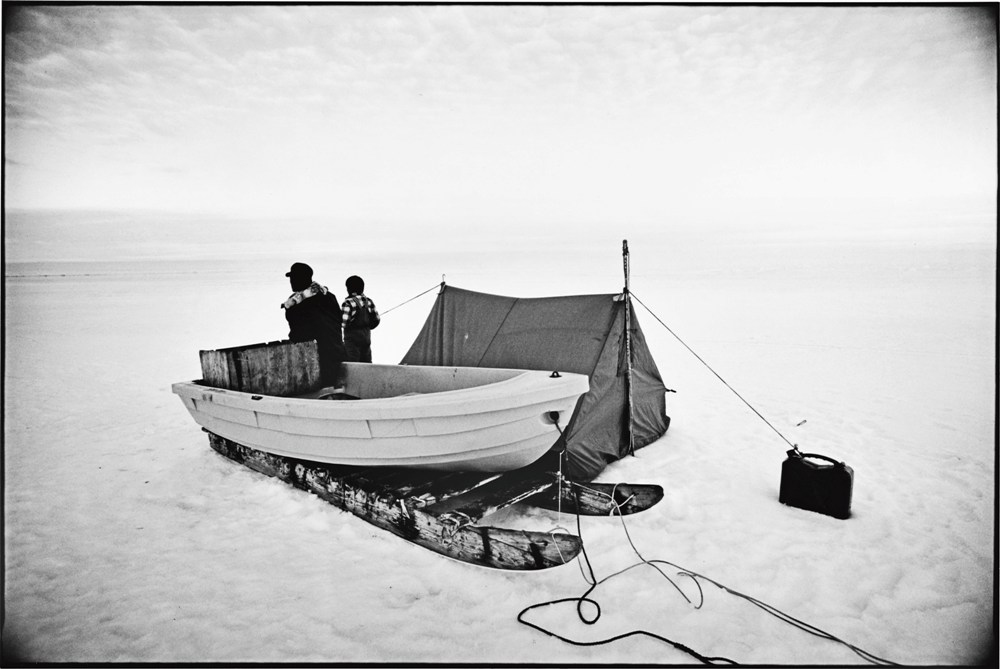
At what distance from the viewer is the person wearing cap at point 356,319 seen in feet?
20.8

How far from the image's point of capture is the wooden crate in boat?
480cm

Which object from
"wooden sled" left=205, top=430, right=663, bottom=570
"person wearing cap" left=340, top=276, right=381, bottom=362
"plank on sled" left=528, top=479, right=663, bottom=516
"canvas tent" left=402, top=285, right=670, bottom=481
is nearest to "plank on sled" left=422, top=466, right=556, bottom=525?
"wooden sled" left=205, top=430, right=663, bottom=570

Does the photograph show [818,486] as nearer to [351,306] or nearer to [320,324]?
[320,324]

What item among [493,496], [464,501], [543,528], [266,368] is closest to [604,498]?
[543,528]

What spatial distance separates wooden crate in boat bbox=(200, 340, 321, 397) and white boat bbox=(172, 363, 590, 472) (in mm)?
327

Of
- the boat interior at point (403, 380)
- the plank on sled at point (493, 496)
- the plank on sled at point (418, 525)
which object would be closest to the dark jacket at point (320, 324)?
the boat interior at point (403, 380)

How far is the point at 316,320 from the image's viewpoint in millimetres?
5711

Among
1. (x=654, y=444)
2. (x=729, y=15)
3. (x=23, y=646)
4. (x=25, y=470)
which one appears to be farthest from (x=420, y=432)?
(x=25, y=470)

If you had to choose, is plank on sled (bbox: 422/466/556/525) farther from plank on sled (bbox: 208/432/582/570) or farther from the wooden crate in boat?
the wooden crate in boat

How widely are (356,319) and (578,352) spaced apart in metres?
2.81

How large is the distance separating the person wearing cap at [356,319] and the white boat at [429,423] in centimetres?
200

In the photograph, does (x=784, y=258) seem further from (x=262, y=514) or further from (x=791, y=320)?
(x=262, y=514)

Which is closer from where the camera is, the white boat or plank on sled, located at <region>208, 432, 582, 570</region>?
plank on sled, located at <region>208, 432, 582, 570</region>

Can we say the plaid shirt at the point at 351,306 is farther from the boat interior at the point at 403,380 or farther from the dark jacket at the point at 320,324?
the boat interior at the point at 403,380
